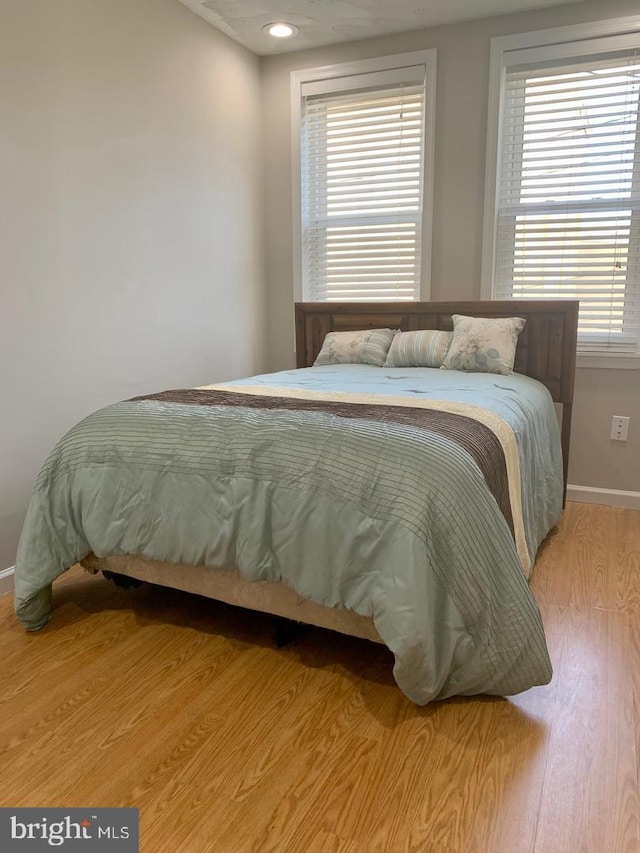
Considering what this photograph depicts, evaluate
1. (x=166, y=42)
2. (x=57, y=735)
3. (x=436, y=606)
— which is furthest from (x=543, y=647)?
(x=166, y=42)

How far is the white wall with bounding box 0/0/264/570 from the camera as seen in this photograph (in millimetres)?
2301

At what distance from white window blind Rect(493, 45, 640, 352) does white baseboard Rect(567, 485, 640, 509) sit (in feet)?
2.44

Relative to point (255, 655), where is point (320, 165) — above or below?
above

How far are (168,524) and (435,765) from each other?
94 cm

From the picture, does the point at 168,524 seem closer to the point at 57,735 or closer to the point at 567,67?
the point at 57,735

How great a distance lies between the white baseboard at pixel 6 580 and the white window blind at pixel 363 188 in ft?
7.75

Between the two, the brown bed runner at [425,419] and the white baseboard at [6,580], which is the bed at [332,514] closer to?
the brown bed runner at [425,419]

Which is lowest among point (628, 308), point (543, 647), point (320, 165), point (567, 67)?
point (543, 647)

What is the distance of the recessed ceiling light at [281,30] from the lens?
3.26 m

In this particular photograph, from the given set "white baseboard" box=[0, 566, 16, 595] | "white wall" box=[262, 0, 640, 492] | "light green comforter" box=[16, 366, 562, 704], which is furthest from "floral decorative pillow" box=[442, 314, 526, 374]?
"white baseboard" box=[0, 566, 16, 595]

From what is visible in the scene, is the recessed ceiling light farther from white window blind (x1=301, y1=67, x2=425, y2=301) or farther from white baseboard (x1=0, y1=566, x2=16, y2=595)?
white baseboard (x1=0, y1=566, x2=16, y2=595)

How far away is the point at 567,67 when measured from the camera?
3.04m

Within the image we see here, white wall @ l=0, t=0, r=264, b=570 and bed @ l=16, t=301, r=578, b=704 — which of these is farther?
white wall @ l=0, t=0, r=264, b=570

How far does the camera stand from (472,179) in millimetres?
3295
